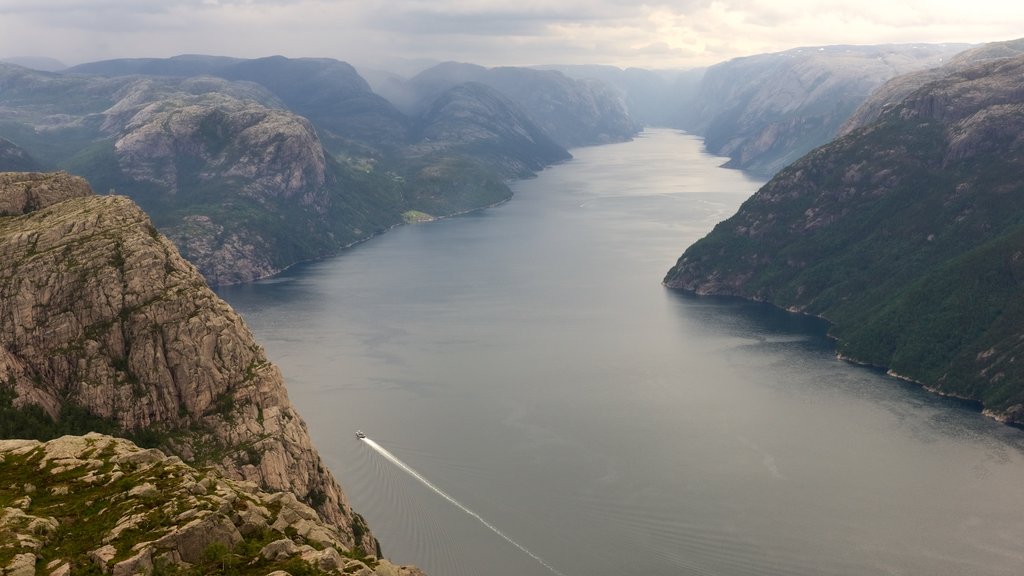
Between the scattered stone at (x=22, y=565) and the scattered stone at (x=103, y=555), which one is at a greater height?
the scattered stone at (x=22, y=565)

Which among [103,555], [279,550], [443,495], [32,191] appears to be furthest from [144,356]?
[279,550]

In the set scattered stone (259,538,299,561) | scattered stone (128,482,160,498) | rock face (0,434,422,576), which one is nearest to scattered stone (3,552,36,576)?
rock face (0,434,422,576)

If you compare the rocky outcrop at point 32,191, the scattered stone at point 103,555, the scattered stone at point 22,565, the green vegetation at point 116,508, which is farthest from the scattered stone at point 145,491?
the rocky outcrop at point 32,191

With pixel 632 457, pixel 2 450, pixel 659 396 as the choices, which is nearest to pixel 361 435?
pixel 632 457

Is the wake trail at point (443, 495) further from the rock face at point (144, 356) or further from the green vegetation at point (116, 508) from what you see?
the green vegetation at point (116, 508)

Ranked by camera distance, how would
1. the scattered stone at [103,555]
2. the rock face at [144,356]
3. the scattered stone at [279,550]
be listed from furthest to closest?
the rock face at [144,356] < the scattered stone at [279,550] < the scattered stone at [103,555]

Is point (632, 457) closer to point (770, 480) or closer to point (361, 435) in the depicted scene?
point (770, 480)

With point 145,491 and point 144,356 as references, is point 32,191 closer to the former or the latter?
point 144,356
